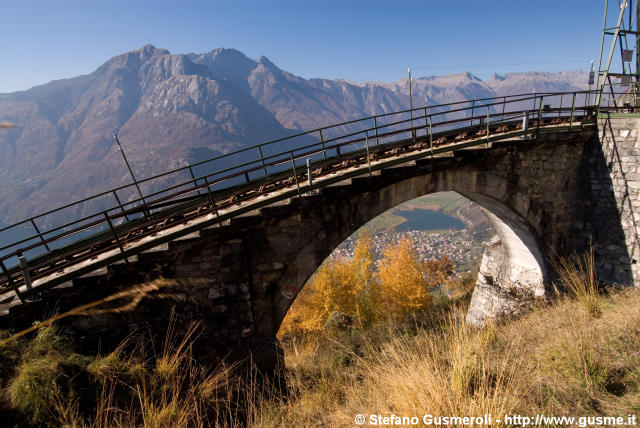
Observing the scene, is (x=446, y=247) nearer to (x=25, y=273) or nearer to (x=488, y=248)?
(x=488, y=248)

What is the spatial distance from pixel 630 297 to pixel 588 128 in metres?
5.92

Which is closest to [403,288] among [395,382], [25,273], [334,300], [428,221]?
[334,300]

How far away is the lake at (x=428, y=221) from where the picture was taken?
11169 centimetres

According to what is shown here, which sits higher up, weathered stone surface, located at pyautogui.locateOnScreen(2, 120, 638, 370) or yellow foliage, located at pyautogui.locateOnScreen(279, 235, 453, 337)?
weathered stone surface, located at pyautogui.locateOnScreen(2, 120, 638, 370)

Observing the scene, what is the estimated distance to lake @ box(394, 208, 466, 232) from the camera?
11169 cm

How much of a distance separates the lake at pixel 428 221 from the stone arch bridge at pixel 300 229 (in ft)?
325

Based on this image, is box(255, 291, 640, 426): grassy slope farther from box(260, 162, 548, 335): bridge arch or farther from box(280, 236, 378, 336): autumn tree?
box(280, 236, 378, 336): autumn tree

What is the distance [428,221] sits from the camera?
12275 cm

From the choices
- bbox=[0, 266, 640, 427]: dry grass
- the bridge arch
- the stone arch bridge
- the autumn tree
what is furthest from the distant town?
bbox=[0, 266, 640, 427]: dry grass

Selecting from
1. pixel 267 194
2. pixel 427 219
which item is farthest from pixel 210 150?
pixel 267 194

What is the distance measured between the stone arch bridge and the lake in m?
99.0

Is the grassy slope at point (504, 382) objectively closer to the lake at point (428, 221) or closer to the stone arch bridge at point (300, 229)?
the stone arch bridge at point (300, 229)

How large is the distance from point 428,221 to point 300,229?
123 m

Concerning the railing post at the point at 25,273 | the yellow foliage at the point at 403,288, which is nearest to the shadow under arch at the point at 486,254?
the railing post at the point at 25,273
